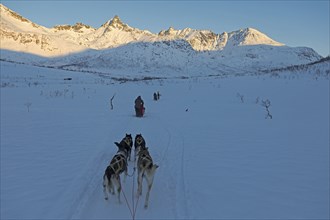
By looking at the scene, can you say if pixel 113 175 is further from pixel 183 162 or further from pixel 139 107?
pixel 139 107

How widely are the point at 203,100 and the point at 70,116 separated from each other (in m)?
9.58

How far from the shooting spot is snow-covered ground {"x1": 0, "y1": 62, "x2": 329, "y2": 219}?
18.2 feet

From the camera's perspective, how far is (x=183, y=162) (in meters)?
8.09

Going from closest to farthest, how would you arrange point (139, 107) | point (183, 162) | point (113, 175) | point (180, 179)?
point (113, 175) < point (180, 179) < point (183, 162) < point (139, 107)

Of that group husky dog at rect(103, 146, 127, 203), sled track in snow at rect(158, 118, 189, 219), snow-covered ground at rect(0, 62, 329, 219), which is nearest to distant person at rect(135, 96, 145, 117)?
snow-covered ground at rect(0, 62, 329, 219)

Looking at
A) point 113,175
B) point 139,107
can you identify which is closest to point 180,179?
point 113,175

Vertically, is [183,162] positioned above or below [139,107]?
below

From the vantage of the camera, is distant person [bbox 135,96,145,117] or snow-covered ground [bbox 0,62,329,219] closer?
snow-covered ground [bbox 0,62,329,219]

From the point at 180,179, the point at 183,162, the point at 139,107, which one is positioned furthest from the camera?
the point at 139,107

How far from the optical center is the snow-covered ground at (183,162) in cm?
555

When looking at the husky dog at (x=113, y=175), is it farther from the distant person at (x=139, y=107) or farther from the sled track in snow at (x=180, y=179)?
the distant person at (x=139, y=107)

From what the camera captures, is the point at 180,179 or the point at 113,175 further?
the point at 180,179

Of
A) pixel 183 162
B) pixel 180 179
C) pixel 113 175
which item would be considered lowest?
pixel 180 179

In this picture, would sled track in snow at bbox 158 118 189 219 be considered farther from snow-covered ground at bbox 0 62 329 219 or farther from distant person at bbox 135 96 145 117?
distant person at bbox 135 96 145 117
